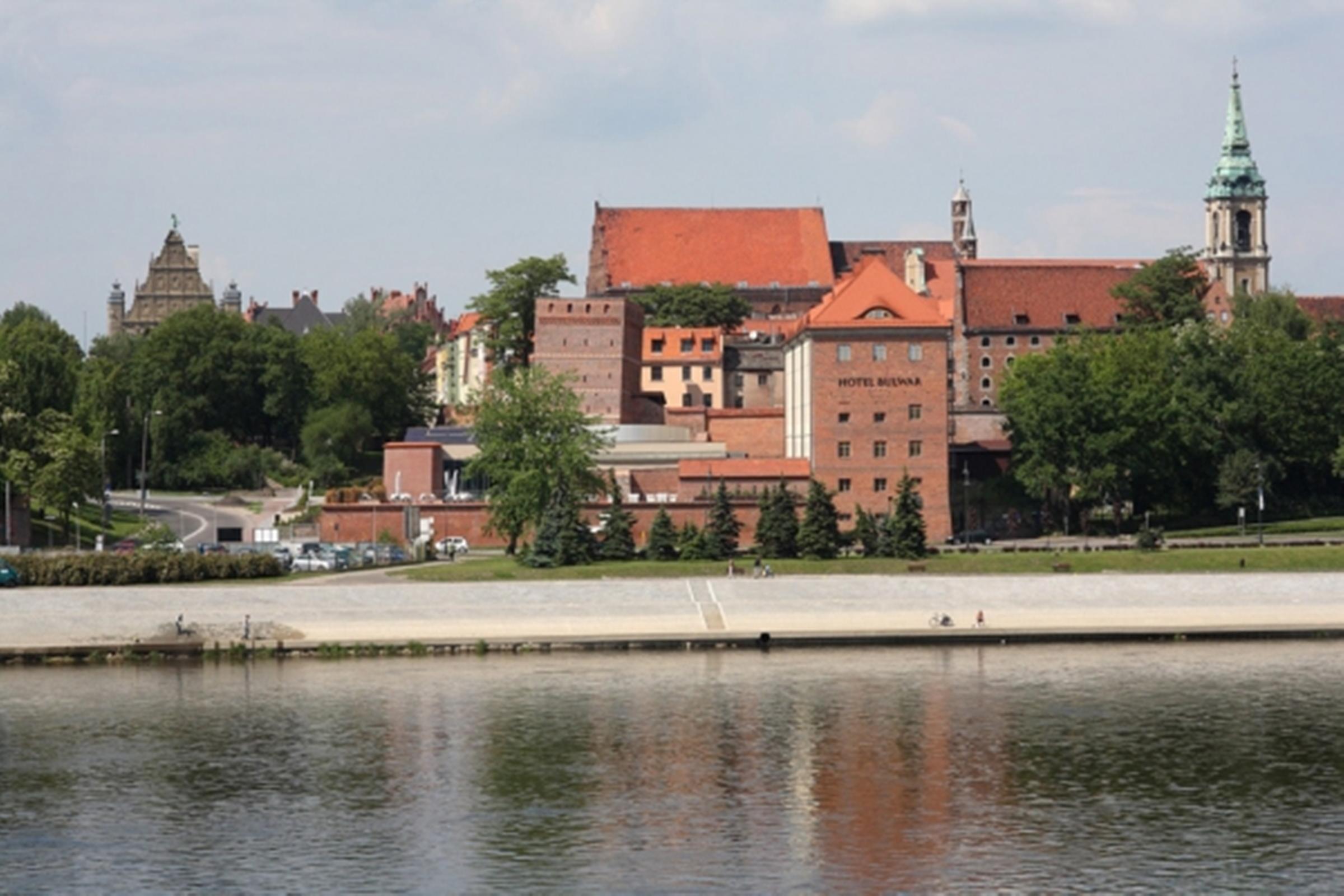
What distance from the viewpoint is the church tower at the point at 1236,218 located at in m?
192

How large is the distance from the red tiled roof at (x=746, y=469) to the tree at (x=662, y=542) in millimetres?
15591

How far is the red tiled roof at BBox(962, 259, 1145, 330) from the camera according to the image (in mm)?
162250

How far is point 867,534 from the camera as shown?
303 ft

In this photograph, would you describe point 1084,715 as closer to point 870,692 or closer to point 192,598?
point 870,692

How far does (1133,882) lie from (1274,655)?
35.0 metres

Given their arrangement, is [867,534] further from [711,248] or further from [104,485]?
[711,248]

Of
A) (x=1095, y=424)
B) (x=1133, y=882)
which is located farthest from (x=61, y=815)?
(x=1095, y=424)

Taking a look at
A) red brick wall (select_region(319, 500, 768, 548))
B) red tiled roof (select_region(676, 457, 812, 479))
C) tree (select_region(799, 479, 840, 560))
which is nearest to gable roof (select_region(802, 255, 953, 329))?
red tiled roof (select_region(676, 457, 812, 479))

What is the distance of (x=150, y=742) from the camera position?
56.5 m

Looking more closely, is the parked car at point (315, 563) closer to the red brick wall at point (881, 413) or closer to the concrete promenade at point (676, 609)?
the concrete promenade at point (676, 609)

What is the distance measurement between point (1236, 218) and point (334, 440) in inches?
3646

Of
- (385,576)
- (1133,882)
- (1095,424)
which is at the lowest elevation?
(1133,882)

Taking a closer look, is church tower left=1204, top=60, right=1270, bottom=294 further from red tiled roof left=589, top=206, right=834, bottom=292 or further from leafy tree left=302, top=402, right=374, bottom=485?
leafy tree left=302, top=402, right=374, bottom=485

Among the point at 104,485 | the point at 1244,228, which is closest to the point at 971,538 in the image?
the point at 104,485
